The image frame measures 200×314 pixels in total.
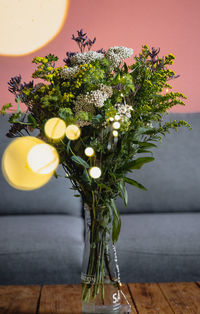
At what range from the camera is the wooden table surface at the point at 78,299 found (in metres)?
0.92

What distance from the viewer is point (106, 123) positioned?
2.69 feet

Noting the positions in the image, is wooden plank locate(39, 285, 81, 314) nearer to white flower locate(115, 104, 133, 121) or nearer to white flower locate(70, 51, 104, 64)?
white flower locate(115, 104, 133, 121)

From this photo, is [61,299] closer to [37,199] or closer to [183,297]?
[183,297]

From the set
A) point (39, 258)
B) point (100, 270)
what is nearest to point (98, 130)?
point (100, 270)

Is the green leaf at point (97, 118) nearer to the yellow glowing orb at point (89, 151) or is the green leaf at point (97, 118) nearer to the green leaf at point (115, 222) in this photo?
the yellow glowing orb at point (89, 151)

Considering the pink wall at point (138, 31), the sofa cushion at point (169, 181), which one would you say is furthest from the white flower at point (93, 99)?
the pink wall at point (138, 31)

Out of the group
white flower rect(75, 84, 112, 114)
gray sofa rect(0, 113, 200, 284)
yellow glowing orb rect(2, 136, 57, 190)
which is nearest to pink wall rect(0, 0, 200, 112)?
gray sofa rect(0, 113, 200, 284)

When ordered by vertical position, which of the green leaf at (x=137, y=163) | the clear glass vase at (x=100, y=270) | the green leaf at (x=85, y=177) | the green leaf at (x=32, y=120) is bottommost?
the clear glass vase at (x=100, y=270)

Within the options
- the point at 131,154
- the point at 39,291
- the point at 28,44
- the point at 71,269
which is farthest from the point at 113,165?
the point at 28,44

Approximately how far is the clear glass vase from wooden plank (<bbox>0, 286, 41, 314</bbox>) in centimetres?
17

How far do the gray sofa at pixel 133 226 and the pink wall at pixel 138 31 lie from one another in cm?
59

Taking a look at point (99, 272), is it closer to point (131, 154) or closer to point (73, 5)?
point (131, 154)

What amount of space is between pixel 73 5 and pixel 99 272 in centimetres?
206

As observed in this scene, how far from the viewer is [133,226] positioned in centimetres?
162
